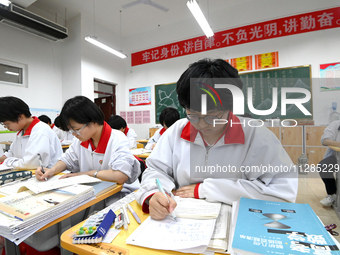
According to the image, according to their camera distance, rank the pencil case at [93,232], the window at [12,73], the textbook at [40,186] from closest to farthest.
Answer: the pencil case at [93,232]
the textbook at [40,186]
the window at [12,73]

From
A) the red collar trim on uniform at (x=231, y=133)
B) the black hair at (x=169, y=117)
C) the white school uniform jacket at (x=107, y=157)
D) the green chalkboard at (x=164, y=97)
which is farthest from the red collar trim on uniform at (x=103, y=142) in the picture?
the green chalkboard at (x=164, y=97)

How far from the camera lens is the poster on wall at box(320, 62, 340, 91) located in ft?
11.6

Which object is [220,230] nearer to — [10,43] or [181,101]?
[181,101]

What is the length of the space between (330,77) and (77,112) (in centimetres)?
449

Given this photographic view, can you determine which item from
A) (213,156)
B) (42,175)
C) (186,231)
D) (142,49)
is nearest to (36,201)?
(42,175)

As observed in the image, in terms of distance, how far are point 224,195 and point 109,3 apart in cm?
499

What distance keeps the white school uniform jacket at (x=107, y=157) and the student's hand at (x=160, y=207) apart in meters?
0.63

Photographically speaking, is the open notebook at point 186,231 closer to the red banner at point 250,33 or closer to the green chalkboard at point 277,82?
the green chalkboard at point 277,82

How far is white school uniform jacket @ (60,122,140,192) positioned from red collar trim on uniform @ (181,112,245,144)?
1.84ft

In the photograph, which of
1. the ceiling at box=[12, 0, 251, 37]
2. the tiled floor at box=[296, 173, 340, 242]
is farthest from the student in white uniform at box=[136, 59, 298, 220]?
the ceiling at box=[12, 0, 251, 37]

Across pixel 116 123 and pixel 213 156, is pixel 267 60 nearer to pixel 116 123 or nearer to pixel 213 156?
pixel 116 123

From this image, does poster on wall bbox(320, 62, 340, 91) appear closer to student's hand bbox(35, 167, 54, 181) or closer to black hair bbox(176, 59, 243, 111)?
black hair bbox(176, 59, 243, 111)

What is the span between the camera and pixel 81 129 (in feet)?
4.32

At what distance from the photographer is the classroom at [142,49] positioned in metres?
3.64
